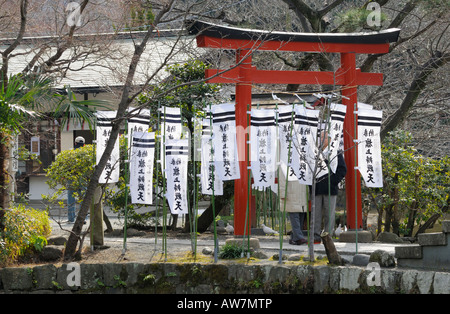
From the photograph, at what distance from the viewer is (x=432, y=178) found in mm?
13461

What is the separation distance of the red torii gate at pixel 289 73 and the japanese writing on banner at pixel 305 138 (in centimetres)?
111

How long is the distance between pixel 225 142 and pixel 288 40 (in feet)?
9.65

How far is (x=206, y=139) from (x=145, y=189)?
4.34ft

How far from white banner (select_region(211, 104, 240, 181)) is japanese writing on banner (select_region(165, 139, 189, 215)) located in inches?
22.3

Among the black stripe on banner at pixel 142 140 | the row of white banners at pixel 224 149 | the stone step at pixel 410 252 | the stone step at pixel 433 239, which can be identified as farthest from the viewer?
the black stripe on banner at pixel 142 140

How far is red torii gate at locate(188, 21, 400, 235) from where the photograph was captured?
1147 centimetres

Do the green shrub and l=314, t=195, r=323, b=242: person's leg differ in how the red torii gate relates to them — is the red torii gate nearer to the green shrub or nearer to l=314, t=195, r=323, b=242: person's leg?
l=314, t=195, r=323, b=242: person's leg

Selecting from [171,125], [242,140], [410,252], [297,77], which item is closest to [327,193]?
[242,140]

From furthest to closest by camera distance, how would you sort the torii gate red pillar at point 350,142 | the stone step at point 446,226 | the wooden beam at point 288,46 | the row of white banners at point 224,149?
the torii gate red pillar at point 350,142, the wooden beam at point 288,46, the row of white banners at point 224,149, the stone step at point 446,226

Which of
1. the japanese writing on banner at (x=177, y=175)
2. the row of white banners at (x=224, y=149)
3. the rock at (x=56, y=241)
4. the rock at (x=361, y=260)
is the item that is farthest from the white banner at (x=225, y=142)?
the rock at (x=56, y=241)

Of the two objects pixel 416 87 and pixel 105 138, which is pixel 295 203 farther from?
pixel 416 87

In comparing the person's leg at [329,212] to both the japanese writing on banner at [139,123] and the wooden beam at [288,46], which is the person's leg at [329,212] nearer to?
the wooden beam at [288,46]

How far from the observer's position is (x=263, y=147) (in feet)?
33.9

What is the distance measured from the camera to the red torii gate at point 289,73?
1147cm
